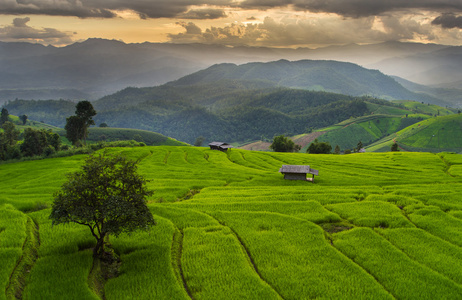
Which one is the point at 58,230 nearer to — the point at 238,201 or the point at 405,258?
the point at 238,201

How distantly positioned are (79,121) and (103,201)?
401 ft

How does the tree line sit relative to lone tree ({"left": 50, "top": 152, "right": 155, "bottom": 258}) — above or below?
below

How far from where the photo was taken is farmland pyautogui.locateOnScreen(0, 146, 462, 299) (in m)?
22.0

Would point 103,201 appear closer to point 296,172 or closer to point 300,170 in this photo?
point 296,172

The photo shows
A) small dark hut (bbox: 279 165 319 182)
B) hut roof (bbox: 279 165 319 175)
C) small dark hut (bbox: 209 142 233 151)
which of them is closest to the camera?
hut roof (bbox: 279 165 319 175)

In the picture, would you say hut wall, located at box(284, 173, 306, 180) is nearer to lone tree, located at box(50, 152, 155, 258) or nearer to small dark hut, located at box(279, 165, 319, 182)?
small dark hut, located at box(279, 165, 319, 182)

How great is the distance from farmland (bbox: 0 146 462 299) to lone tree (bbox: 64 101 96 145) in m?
93.1

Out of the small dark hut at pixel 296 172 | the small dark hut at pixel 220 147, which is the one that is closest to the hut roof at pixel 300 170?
the small dark hut at pixel 296 172

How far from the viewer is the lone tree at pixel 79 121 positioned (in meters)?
130

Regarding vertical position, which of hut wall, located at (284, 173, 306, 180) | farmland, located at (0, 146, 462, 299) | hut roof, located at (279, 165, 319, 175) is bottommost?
hut wall, located at (284, 173, 306, 180)

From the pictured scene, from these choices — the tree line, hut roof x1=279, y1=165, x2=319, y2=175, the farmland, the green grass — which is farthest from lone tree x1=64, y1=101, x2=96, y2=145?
the green grass

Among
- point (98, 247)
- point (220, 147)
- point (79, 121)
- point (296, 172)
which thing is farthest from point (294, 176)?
Result: point (79, 121)

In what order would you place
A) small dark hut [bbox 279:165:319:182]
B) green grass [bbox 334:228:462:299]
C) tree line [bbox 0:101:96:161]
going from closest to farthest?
green grass [bbox 334:228:462:299], small dark hut [bbox 279:165:319:182], tree line [bbox 0:101:96:161]

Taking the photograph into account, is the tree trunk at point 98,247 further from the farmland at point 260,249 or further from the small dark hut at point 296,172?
the small dark hut at point 296,172
